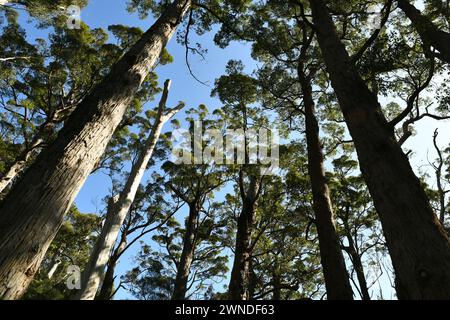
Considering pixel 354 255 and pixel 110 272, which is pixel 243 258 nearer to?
pixel 110 272

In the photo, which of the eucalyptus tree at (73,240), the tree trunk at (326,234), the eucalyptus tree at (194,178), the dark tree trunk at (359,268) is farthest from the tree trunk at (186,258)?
the dark tree trunk at (359,268)

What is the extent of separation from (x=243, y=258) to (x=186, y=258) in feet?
12.8

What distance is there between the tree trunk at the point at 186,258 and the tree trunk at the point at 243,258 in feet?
10.1

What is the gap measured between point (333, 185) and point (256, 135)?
188 inches

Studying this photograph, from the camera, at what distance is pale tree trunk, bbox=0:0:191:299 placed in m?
1.91

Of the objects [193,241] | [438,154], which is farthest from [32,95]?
[438,154]

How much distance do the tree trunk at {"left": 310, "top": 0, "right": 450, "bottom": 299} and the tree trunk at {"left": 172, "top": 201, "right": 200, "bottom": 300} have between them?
909 cm

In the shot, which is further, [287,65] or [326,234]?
[287,65]

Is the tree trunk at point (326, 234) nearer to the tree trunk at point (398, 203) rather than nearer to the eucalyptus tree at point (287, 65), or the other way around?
the eucalyptus tree at point (287, 65)

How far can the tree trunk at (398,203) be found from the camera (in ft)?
7.73

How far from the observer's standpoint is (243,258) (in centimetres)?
888

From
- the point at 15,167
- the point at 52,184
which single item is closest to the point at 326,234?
the point at 52,184

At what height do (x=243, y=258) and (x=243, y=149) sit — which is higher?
(x=243, y=149)
